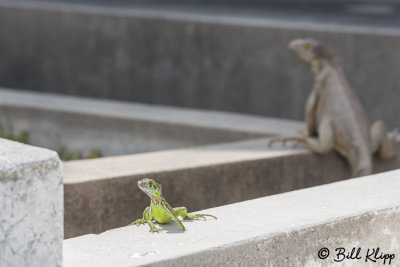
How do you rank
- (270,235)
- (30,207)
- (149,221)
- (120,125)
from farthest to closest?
1. (120,125)
2. (149,221)
3. (270,235)
4. (30,207)

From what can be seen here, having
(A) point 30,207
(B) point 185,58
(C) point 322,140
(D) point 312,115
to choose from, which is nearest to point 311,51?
(D) point 312,115

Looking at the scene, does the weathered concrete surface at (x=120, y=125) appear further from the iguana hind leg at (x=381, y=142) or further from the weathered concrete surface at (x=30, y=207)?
the weathered concrete surface at (x=30, y=207)

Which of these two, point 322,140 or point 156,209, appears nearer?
point 156,209

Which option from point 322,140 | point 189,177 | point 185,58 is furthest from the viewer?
point 185,58

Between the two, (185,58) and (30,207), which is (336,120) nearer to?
(185,58)

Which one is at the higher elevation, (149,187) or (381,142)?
(149,187)

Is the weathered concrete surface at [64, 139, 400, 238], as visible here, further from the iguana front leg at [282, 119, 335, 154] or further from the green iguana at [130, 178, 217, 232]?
the green iguana at [130, 178, 217, 232]

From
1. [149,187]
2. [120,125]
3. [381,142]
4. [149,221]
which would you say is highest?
[149,187]

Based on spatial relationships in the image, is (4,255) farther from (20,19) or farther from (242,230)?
(20,19)
